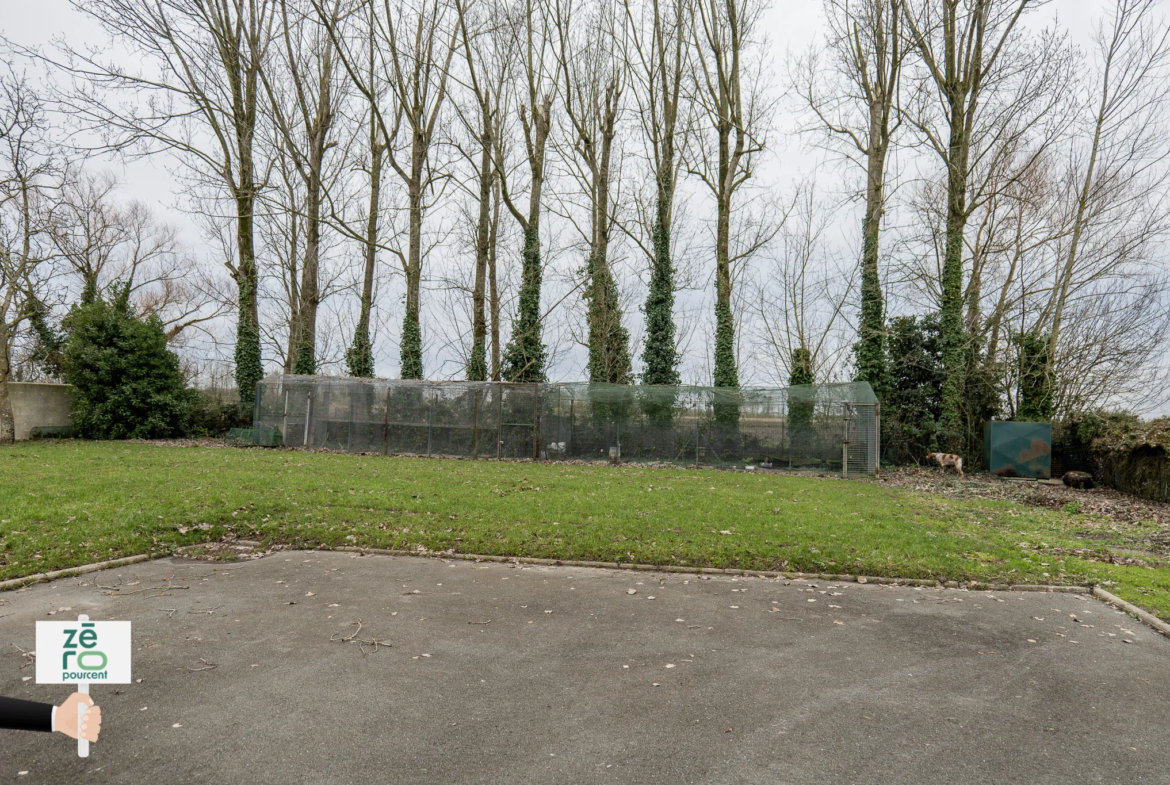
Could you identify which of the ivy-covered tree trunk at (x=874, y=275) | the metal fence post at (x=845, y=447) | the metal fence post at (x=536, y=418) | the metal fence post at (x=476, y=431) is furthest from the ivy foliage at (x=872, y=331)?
the metal fence post at (x=476, y=431)

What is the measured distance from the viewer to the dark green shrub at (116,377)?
20.5 m

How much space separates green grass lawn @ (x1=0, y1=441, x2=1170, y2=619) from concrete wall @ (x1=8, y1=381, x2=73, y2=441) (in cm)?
975

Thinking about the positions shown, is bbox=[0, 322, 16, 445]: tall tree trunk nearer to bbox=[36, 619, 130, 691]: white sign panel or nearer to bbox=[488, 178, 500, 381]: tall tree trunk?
bbox=[488, 178, 500, 381]: tall tree trunk

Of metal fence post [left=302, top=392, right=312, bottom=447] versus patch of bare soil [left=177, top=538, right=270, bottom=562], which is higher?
metal fence post [left=302, top=392, right=312, bottom=447]

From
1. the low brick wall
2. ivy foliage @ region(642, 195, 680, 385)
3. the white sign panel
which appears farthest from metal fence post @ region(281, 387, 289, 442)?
the low brick wall

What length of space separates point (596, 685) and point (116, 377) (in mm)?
22935

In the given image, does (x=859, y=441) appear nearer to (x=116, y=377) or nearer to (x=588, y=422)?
(x=588, y=422)

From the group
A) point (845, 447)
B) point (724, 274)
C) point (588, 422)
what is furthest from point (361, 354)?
point (845, 447)

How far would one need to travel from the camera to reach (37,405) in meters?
21.2

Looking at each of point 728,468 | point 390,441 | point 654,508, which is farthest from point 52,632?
Result: point 390,441

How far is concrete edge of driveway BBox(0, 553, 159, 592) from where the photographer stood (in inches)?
225

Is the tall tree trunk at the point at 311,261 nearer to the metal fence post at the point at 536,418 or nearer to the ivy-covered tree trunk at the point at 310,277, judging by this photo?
the ivy-covered tree trunk at the point at 310,277

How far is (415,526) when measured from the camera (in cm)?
840

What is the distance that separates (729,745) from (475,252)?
79.2 feet
